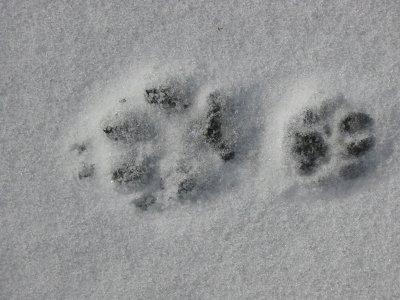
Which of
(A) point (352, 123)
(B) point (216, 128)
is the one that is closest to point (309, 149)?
(A) point (352, 123)

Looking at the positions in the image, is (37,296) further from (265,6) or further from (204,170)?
(265,6)

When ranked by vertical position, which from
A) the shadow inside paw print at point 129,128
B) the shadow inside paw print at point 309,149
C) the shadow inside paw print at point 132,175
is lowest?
the shadow inside paw print at point 309,149

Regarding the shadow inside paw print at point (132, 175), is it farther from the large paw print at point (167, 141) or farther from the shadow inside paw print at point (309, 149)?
the shadow inside paw print at point (309, 149)

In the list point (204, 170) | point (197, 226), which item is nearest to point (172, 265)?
point (197, 226)

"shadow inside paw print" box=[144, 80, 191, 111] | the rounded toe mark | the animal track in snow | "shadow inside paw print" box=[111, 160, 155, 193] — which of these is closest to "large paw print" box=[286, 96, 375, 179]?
A: the rounded toe mark

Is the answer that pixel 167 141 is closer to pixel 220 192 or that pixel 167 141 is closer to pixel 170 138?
pixel 170 138

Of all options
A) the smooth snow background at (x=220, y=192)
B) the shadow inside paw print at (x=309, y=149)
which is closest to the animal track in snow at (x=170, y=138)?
the smooth snow background at (x=220, y=192)

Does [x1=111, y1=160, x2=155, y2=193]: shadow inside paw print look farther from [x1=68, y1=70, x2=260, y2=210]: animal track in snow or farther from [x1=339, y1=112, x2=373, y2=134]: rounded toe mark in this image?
[x1=339, y1=112, x2=373, y2=134]: rounded toe mark
